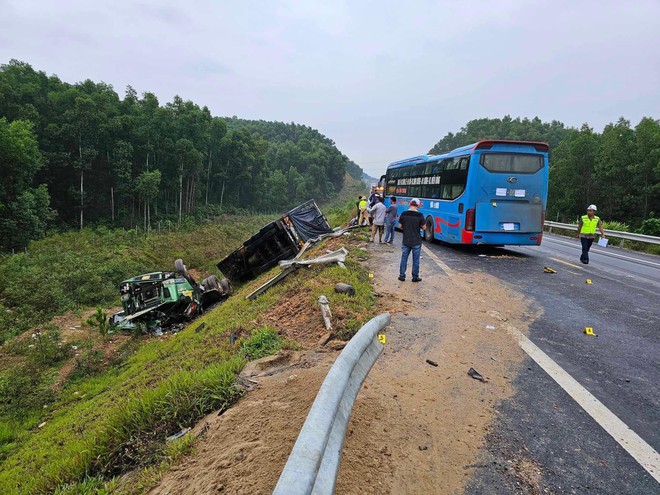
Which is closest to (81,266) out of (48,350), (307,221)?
(48,350)

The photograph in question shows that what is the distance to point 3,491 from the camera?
4.53 m

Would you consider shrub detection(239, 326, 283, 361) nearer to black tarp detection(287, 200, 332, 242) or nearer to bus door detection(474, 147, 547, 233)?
bus door detection(474, 147, 547, 233)

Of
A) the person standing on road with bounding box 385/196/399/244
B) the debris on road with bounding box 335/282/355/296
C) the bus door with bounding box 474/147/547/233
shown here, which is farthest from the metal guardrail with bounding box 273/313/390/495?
the person standing on road with bounding box 385/196/399/244

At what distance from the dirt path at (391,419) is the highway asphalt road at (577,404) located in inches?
7.7

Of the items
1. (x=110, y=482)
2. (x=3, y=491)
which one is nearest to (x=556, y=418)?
(x=110, y=482)

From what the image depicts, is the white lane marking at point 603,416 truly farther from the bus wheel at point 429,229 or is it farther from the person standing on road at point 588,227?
the bus wheel at point 429,229

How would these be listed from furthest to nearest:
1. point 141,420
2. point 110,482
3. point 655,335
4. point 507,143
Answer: point 507,143 → point 655,335 → point 141,420 → point 110,482

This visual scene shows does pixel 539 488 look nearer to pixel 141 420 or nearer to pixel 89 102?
pixel 141 420

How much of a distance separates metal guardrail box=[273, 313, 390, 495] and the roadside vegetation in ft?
4.68

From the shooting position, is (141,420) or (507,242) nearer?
(141,420)

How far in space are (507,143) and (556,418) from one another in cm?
920

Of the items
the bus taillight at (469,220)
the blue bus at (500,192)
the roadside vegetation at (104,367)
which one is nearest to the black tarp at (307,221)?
the roadside vegetation at (104,367)

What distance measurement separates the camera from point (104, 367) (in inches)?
449

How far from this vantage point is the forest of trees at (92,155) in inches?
1000
